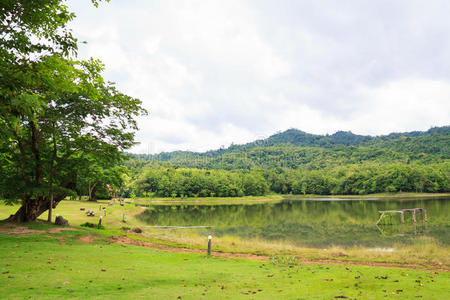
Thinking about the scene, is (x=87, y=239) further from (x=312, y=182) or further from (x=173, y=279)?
(x=312, y=182)

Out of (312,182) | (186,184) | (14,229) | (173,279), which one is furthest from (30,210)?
(312,182)

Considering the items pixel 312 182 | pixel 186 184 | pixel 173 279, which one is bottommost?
pixel 173 279

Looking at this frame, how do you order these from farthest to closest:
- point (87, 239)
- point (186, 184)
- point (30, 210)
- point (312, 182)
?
point (312, 182) → point (186, 184) → point (30, 210) → point (87, 239)

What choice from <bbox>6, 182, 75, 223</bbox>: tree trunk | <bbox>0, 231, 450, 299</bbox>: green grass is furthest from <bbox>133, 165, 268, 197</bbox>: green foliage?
<bbox>0, 231, 450, 299</bbox>: green grass

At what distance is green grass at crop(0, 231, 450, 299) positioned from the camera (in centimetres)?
786

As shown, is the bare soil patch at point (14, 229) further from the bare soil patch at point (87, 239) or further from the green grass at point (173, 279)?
the green grass at point (173, 279)

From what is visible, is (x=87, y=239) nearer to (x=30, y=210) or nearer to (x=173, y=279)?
(x=30, y=210)

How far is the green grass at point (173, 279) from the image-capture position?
7856 millimetres

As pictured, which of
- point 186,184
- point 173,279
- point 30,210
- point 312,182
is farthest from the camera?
point 312,182

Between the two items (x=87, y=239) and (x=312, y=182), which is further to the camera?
(x=312, y=182)

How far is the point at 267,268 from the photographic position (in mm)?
12695

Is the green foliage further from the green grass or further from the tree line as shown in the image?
the green grass

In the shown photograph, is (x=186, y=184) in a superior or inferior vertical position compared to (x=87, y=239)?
superior

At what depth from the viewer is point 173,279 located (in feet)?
32.5
